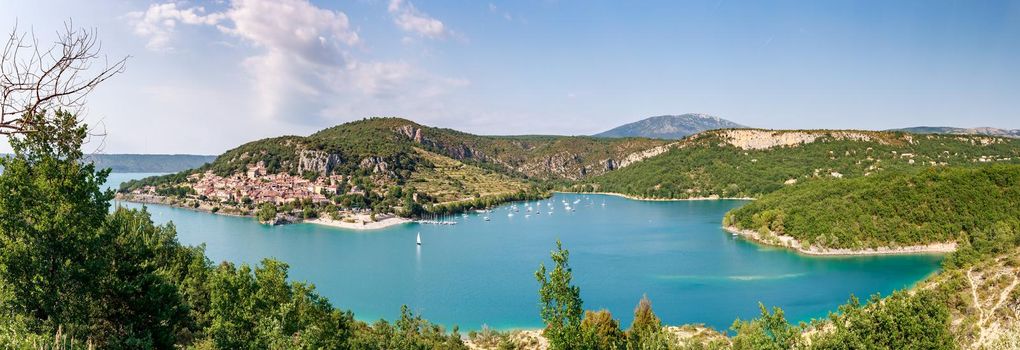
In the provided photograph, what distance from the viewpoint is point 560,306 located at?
9742 millimetres

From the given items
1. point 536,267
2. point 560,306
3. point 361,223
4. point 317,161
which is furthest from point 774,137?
point 560,306

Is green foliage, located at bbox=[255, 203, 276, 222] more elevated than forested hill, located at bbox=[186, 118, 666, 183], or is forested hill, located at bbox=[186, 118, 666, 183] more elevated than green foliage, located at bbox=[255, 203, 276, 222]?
forested hill, located at bbox=[186, 118, 666, 183]

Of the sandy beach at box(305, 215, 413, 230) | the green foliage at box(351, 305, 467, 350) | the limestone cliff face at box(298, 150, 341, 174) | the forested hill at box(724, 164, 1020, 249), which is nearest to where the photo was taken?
the green foliage at box(351, 305, 467, 350)

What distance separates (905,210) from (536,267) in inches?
1438

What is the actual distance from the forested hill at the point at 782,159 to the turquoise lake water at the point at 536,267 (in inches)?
1569

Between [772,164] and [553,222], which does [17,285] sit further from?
[772,164]

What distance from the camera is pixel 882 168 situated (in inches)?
3733

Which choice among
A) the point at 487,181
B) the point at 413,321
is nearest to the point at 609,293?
the point at 413,321

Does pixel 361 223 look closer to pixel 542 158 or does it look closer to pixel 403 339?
pixel 403 339

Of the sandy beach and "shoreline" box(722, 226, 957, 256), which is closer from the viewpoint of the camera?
"shoreline" box(722, 226, 957, 256)

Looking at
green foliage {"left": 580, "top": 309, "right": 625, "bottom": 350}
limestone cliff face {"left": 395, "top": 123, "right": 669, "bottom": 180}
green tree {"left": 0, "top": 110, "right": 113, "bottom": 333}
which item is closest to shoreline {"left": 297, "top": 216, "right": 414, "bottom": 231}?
green foliage {"left": 580, "top": 309, "right": 625, "bottom": 350}

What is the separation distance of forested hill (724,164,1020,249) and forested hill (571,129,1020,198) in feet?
141

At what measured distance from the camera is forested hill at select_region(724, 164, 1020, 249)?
155 feet

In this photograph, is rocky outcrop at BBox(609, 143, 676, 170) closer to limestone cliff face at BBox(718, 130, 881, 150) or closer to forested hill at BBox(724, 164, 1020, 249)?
limestone cliff face at BBox(718, 130, 881, 150)
